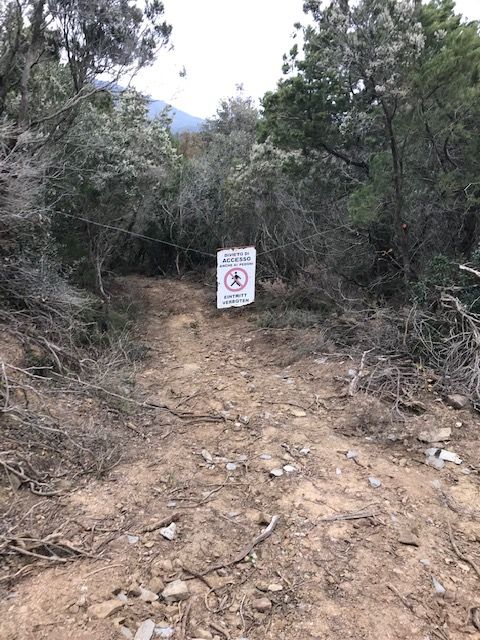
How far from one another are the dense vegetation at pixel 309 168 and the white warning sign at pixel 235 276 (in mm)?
1751

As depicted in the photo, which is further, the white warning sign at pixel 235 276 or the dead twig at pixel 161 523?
the white warning sign at pixel 235 276

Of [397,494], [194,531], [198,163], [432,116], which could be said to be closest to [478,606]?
[397,494]

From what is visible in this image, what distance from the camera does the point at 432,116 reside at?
6609mm

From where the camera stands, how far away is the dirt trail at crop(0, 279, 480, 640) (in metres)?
2.51

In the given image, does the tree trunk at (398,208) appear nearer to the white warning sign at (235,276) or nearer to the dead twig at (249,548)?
the white warning sign at (235,276)

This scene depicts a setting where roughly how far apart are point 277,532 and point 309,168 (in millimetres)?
6958

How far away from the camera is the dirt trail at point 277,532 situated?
8.25 ft

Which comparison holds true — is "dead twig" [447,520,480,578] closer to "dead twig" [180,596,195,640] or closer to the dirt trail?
the dirt trail

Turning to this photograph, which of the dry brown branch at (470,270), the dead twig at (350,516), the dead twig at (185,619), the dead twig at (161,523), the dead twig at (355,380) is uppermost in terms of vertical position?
the dry brown branch at (470,270)

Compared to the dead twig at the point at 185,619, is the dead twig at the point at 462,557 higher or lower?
higher

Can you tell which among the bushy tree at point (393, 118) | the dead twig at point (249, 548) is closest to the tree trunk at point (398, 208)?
the bushy tree at point (393, 118)

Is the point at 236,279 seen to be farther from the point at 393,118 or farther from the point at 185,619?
the point at 185,619

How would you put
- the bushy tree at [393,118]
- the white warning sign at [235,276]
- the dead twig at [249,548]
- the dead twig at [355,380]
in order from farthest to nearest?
the white warning sign at [235,276], the bushy tree at [393,118], the dead twig at [355,380], the dead twig at [249,548]

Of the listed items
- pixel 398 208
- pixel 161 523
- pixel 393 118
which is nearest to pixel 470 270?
pixel 398 208
